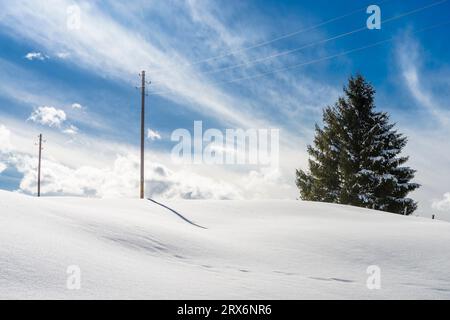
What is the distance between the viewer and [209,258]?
7.45 meters

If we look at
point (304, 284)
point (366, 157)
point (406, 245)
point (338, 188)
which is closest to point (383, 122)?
point (366, 157)

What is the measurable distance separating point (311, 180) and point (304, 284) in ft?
87.1

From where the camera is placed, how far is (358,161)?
2983 cm

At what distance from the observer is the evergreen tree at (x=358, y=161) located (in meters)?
28.5

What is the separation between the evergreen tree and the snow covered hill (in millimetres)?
18178

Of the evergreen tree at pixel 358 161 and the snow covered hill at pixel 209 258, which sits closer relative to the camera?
the snow covered hill at pixel 209 258

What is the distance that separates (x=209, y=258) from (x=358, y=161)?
2466 centimetres

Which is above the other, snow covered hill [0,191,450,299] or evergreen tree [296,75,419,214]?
evergreen tree [296,75,419,214]

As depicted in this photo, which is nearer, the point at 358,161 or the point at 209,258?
the point at 209,258

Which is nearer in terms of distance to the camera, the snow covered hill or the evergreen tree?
the snow covered hill

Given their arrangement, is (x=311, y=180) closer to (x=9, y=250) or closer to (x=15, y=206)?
(x=15, y=206)

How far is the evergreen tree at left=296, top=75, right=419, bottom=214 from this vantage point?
1122 inches

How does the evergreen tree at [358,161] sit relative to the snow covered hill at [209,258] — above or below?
above

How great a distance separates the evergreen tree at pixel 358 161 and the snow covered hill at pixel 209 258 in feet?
59.6
